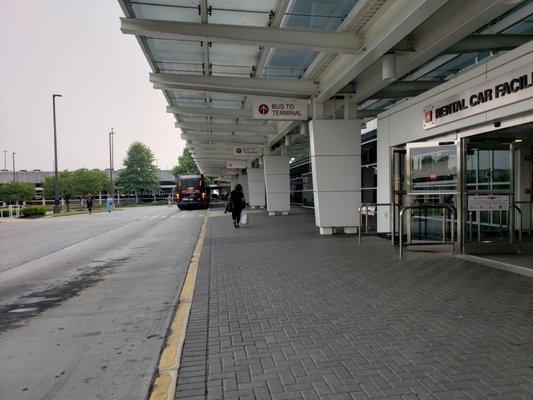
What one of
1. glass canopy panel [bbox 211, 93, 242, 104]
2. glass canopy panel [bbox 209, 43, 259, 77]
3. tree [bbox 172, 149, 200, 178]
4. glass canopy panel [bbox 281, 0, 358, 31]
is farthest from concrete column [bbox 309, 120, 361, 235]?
tree [bbox 172, 149, 200, 178]

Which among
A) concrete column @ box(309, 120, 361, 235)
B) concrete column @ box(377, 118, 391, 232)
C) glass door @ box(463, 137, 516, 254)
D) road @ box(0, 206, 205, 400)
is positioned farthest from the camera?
concrete column @ box(309, 120, 361, 235)

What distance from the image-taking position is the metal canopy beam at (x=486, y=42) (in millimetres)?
10055

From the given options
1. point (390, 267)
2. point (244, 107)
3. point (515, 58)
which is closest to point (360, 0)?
point (515, 58)

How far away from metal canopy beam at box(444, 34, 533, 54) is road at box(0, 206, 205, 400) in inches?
305

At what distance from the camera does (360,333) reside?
4.60 metres

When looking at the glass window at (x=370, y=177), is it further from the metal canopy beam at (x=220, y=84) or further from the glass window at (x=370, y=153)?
the metal canopy beam at (x=220, y=84)

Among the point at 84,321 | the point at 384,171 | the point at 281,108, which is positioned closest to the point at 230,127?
the point at 281,108

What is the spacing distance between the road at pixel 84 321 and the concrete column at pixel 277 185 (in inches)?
569

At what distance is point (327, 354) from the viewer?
405cm

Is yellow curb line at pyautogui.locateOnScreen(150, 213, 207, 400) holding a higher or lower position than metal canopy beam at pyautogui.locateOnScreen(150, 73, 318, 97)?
lower

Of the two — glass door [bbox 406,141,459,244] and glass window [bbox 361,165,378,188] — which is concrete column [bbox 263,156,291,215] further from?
glass door [bbox 406,141,459,244]

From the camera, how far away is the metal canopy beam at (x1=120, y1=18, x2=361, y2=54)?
8938 millimetres

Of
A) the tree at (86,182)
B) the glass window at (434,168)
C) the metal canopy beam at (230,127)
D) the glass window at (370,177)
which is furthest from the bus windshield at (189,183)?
the glass window at (434,168)

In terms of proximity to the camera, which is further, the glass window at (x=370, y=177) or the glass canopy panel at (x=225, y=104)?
the glass window at (x=370, y=177)
